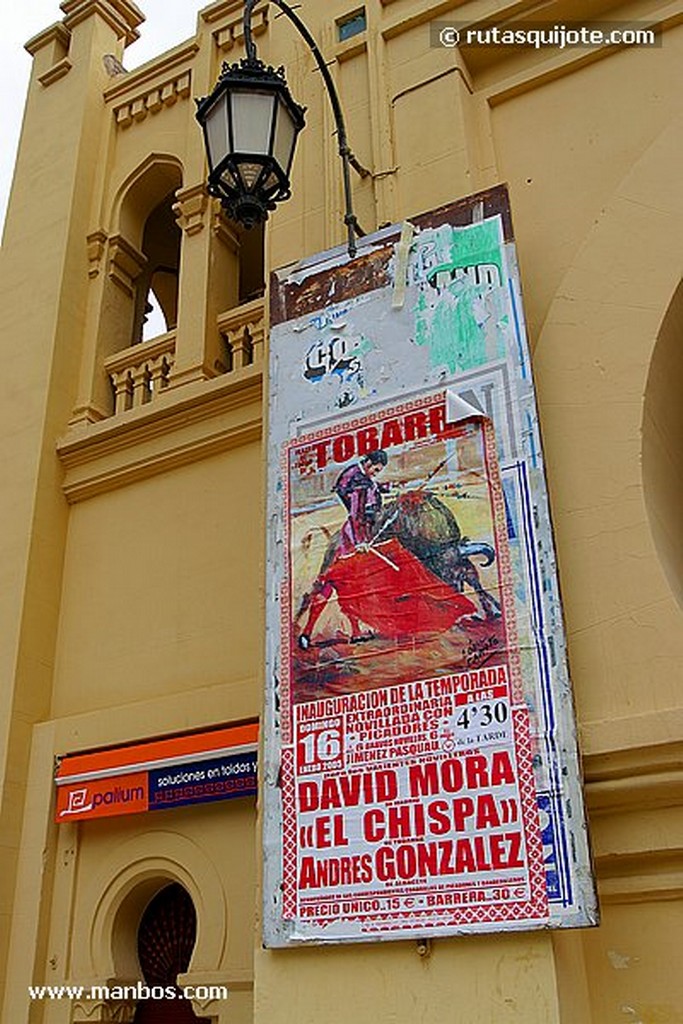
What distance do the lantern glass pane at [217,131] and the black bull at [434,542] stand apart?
1.90 meters

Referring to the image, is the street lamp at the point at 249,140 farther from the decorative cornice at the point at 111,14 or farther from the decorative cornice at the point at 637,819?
the decorative cornice at the point at 111,14

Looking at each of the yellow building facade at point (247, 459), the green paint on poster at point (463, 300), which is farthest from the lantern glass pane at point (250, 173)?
the yellow building facade at point (247, 459)

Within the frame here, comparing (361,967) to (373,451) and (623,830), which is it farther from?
(373,451)

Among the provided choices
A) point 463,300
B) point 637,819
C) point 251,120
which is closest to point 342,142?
point 251,120

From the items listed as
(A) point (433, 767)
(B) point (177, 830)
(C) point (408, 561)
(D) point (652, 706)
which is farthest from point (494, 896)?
(B) point (177, 830)

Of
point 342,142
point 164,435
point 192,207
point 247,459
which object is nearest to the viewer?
point 342,142

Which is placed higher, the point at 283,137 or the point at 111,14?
the point at 111,14

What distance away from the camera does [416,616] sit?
417 cm

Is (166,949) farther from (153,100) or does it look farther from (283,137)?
(153,100)

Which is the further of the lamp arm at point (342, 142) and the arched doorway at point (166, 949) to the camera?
the arched doorway at point (166, 949)

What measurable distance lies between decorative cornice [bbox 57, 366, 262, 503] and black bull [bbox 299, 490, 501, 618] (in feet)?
9.63

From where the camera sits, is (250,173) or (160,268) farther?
(160,268)

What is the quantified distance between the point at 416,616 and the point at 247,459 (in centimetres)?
336

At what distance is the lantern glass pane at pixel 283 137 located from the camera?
4.75m
